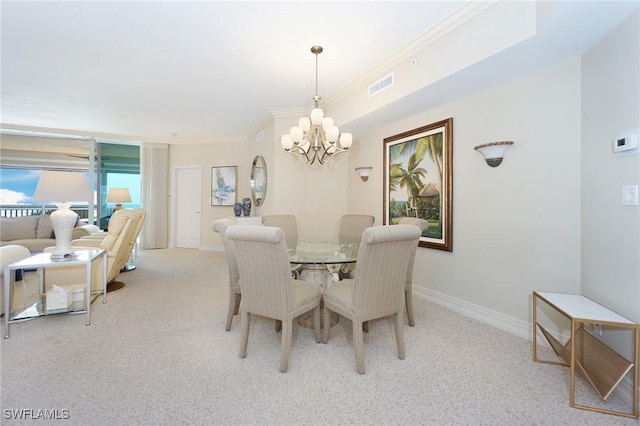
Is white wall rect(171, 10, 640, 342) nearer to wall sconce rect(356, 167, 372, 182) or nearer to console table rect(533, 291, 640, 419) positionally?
console table rect(533, 291, 640, 419)

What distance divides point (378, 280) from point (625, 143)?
171 centimetres

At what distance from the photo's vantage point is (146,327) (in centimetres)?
246

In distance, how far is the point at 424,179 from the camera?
3246mm

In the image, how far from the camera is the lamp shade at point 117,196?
211 inches

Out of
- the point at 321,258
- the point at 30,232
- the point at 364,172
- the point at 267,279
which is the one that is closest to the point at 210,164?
the point at 30,232

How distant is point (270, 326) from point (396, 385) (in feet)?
4.07

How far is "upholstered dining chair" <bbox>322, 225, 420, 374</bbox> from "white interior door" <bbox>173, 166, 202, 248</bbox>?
5.74 metres

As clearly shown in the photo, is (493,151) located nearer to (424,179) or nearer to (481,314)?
(424,179)

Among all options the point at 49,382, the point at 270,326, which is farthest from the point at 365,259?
the point at 49,382

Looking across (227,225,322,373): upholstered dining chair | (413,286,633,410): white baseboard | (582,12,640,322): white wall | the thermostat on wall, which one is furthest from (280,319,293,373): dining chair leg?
the thermostat on wall

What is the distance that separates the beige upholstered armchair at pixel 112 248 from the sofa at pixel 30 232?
132cm

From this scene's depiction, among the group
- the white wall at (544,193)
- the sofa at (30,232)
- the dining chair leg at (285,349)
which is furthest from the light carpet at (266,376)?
the sofa at (30,232)

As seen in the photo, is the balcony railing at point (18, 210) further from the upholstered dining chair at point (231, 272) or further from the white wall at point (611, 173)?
the white wall at point (611, 173)

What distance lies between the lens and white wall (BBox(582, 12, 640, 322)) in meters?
1.62
